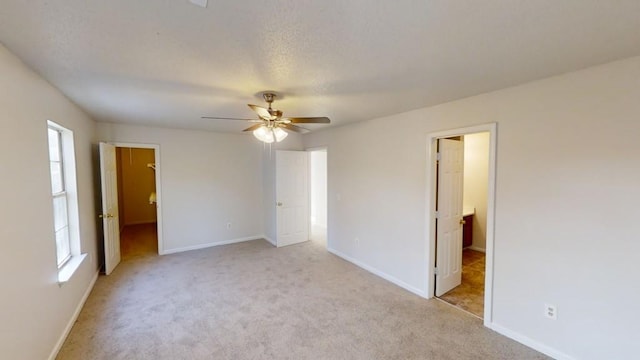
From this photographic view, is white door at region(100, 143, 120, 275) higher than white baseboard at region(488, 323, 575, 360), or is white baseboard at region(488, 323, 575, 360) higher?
white door at region(100, 143, 120, 275)

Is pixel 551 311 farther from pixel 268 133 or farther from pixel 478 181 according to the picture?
pixel 478 181

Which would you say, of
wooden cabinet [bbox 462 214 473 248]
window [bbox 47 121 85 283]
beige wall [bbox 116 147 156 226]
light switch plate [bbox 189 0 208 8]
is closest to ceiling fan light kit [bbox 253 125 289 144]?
light switch plate [bbox 189 0 208 8]

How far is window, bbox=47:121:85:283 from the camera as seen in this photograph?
2787mm

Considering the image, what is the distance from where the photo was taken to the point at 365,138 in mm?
4082

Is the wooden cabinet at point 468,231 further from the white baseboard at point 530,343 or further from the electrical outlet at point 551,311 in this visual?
the electrical outlet at point 551,311

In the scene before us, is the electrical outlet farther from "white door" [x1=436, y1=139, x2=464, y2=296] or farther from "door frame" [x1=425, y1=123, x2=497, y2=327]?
"white door" [x1=436, y1=139, x2=464, y2=296]

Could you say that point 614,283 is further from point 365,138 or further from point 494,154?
point 365,138

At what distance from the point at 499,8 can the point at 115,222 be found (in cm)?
541

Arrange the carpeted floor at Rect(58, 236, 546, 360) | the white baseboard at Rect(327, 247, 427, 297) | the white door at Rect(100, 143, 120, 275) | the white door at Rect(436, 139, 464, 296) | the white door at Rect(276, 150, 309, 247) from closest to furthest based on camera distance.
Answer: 1. the carpeted floor at Rect(58, 236, 546, 360)
2. the white door at Rect(436, 139, 464, 296)
3. the white baseboard at Rect(327, 247, 427, 297)
4. the white door at Rect(100, 143, 120, 275)
5. the white door at Rect(276, 150, 309, 247)

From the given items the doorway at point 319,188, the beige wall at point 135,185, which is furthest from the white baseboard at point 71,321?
the doorway at point 319,188

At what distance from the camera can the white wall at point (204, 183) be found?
187 inches

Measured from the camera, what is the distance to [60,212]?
2.84m

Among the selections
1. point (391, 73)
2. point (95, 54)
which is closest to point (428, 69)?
point (391, 73)

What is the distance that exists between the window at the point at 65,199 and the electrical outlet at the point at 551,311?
4.57m
